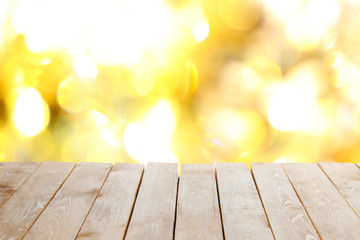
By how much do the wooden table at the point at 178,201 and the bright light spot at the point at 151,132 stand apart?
88cm

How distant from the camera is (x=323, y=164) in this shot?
5.32 ft

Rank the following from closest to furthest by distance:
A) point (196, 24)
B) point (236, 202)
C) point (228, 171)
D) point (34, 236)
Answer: point (34, 236)
point (236, 202)
point (228, 171)
point (196, 24)

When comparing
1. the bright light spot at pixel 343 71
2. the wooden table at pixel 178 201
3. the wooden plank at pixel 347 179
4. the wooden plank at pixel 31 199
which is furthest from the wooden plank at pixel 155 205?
the bright light spot at pixel 343 71

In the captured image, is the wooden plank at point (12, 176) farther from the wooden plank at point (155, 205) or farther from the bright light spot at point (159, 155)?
the bright light spot at point (159, 155)

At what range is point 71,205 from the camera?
126 cm

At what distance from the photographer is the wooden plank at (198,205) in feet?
3.67

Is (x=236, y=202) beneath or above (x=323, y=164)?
beneath

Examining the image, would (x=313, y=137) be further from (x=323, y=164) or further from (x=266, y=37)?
(x=323, y=164)

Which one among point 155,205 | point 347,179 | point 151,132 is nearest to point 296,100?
point 151,132

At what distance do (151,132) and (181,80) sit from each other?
0.33 meters

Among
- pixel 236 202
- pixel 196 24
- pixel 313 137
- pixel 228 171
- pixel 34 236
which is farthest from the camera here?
pixel 313 137

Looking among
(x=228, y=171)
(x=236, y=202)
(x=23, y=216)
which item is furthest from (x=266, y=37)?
(x=23, y=216)

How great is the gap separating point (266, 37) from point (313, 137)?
0.62 meters

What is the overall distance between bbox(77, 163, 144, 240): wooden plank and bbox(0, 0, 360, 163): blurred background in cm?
94
